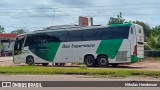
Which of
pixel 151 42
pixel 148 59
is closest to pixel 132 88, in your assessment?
pixel 148 59

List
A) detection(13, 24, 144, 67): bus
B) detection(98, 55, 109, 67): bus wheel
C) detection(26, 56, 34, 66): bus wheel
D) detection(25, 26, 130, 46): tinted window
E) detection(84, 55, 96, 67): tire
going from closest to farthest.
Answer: detection(13, 24, 144, 67): bus → detection(25, 26, 130, 46): tinted window → detection(98, 55, 109, 67): bus wheel → detection(84, 55, 96, 67): tire → detection(26, 56, 34, 66): bus wheel

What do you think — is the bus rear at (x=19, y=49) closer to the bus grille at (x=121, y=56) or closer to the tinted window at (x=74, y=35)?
the tinted window at (x=74, y=35)

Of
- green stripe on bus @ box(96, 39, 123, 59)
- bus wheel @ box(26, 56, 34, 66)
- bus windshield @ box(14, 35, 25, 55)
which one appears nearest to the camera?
green stripe on bus @ box(96, 39, 123, 59)

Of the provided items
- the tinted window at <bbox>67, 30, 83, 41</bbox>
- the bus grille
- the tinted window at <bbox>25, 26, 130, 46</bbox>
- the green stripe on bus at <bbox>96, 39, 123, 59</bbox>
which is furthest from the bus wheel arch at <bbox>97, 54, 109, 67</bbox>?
the tinted window at <bbox>67, 30, 83, 41</bbox>

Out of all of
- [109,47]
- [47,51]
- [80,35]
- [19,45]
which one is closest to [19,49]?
[19,45]

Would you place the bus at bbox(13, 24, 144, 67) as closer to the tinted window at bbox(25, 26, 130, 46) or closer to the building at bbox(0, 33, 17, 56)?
the tinted window at bbox(25, 26, 130, 46)

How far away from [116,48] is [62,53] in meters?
5.06

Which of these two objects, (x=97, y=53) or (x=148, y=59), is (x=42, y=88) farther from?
(x=148, y=59)

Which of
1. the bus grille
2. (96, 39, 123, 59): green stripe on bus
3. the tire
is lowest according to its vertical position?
Result: the tire

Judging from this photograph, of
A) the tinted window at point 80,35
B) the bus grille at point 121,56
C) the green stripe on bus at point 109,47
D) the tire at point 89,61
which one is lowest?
the tire at point 89,61

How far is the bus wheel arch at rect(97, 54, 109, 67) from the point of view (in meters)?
25.6

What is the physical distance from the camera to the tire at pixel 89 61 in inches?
1028

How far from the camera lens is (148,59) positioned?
35.0m

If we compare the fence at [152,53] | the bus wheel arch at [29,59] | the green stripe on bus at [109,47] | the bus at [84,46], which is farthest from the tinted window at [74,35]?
the fence at [152,53]
